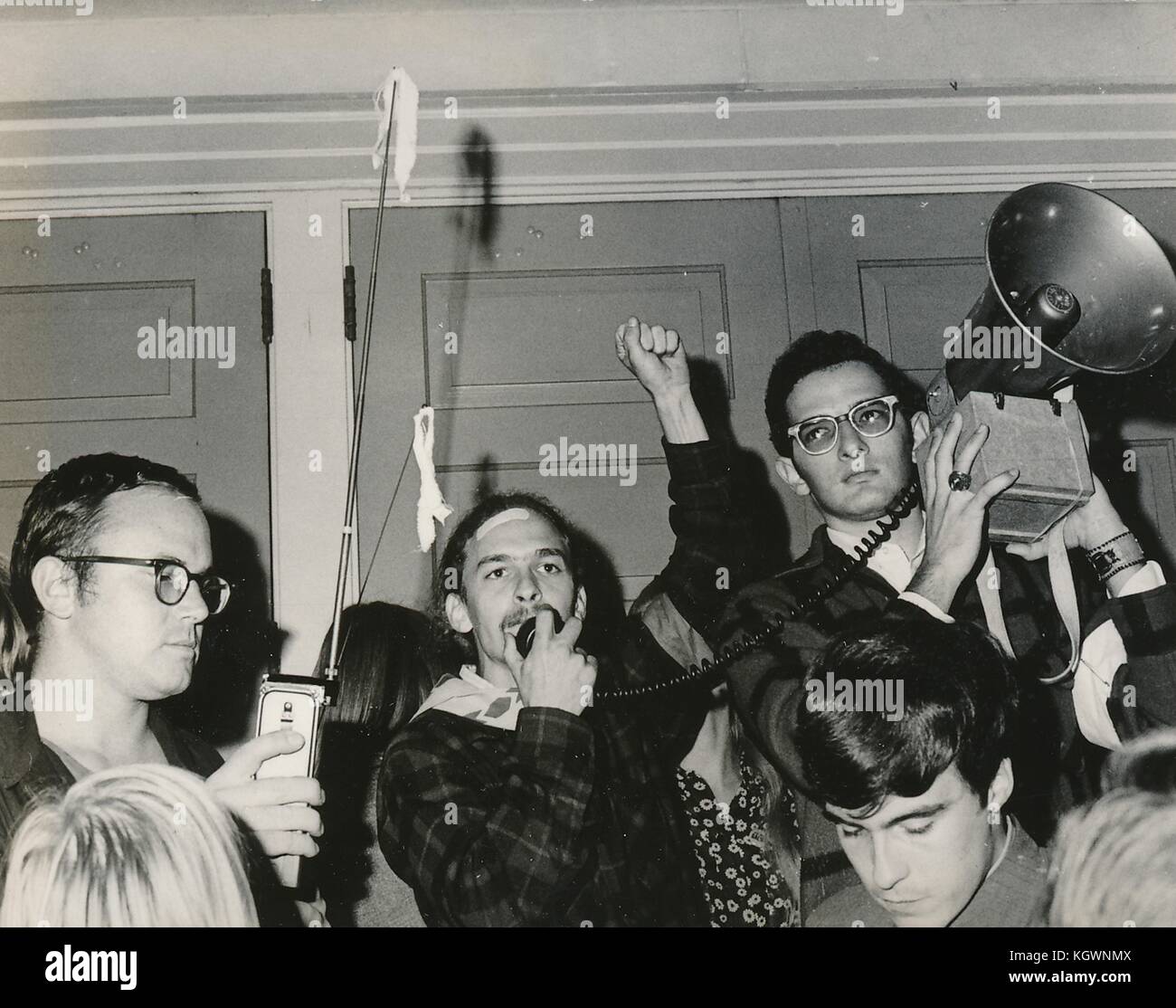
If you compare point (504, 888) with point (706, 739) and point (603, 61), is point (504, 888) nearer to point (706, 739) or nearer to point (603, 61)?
point (706, 739)

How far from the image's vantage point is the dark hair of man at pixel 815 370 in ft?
7.07

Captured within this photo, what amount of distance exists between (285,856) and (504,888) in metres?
0.34

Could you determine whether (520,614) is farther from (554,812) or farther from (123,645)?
(123,645)

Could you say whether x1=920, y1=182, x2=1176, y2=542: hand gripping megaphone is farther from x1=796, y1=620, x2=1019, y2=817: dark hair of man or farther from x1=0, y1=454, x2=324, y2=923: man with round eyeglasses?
x1=0, y1=454, x2=324, y2=923: man with round eyeglasses

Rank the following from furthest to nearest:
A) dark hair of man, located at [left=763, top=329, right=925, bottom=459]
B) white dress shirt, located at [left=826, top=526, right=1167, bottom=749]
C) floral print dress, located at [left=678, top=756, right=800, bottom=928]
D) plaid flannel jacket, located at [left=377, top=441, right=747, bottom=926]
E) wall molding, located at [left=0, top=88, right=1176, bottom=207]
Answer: wall molding, located at [left=0, top=88, right=1176, bottom=207] < dark hair of man, located at [left=763, top=329, right=925, bottom=459] < white dress shirt, located at [left=826, top=526, right=1167, bottom=749] < floral print dress, located at [left=678, top=756, right=800, bottom=928] < plaid flannel jacket, located at [left=377, top=441, right=747, bottom=926]

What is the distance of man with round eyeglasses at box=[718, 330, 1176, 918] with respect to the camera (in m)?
1.97

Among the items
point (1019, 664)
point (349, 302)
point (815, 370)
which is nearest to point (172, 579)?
point (349, 302)

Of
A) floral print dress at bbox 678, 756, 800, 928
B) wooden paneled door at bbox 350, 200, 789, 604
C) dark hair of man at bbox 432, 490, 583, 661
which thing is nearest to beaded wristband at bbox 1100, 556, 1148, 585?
wooden paneled door at bbox 350, 200, 789, 604

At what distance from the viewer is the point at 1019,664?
203 centimetres

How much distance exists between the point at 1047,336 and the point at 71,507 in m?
1.58

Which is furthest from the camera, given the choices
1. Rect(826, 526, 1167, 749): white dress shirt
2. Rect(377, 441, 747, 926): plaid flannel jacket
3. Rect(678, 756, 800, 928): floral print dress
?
Rect(826, 526, 1167, 749): white dress shirt

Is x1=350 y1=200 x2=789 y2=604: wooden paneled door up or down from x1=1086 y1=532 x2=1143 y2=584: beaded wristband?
up

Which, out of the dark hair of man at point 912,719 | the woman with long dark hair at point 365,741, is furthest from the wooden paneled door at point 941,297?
the woman with long dark hair at point 365,741

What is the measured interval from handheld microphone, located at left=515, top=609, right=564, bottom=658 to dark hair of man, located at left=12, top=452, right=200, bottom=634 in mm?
586
